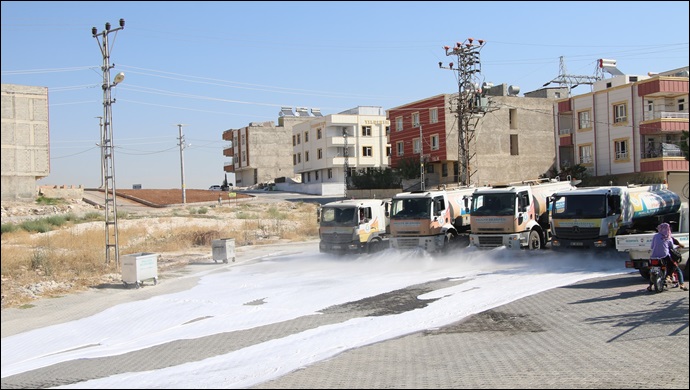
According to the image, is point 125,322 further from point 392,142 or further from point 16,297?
point 392,142

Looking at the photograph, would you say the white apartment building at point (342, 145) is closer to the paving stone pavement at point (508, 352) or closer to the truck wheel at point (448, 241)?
the truck wheel at point (448, 241)

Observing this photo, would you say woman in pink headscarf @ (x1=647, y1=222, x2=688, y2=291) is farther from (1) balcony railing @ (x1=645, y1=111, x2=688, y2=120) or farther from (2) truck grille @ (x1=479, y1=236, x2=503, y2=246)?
(1) balcony railing @ (x1=645, y1=111, x2=688, y2=120)

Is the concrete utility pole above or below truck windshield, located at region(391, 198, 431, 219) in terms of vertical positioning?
above

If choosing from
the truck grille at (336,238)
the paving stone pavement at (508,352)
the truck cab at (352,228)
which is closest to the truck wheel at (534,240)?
the truck cab at (352,228)

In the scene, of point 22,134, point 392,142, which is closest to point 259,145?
point 392,142

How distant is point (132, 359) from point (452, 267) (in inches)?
569

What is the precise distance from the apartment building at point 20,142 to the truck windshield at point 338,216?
56.3 ft

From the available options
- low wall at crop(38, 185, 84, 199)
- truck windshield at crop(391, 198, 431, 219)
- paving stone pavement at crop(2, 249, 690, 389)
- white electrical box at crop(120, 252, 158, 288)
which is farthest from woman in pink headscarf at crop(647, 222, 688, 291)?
low wall at crop(38, 185, 84, 199)

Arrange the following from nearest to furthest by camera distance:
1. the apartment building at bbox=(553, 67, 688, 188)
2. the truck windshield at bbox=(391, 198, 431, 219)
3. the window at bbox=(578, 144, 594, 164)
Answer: the truck windshield at bbox=(391, 198, 431, 219) → the apartment building at bbox=(553, 67, 688, 188) → the window at bbox=(578, 144, 594, 164)

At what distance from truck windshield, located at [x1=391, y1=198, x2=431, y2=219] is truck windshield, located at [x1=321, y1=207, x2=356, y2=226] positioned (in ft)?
5.84

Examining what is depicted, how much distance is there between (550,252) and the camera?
954 inches

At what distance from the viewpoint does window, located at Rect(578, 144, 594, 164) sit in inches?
2053

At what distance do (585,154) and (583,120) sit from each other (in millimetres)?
2938

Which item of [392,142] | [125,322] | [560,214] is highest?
[392,142]
